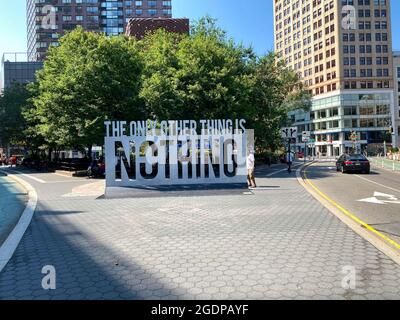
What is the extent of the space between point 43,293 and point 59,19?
129795mm

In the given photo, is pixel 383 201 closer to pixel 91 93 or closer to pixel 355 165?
pixel 355 165

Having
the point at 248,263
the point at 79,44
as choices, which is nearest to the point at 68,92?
the point at 79,44

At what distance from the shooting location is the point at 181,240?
773 cm

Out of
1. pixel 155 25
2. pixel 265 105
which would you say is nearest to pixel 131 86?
pixel 265 105

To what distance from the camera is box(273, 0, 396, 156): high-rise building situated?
3398 inches

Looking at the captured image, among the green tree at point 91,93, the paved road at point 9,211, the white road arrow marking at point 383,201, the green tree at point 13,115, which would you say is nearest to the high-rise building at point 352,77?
the green tree at point 13,115

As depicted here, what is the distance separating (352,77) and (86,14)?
81.9 meters

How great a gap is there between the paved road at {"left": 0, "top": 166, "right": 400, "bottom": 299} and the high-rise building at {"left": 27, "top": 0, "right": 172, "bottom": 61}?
120310mm

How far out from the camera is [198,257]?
6.48 metres

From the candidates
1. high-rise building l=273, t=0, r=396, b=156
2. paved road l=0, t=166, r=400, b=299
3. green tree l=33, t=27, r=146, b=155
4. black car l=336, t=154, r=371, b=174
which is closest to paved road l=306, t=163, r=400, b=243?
paved road l=0, t=166, r=400, b=299

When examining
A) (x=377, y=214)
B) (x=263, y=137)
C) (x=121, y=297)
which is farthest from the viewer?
(x=263, y=137)
